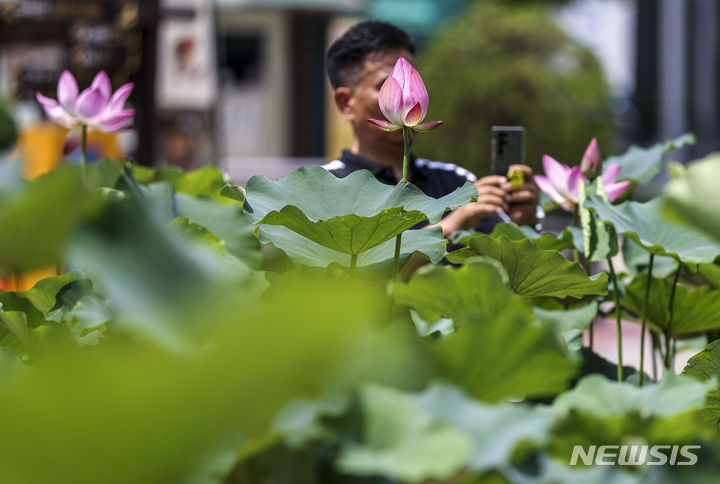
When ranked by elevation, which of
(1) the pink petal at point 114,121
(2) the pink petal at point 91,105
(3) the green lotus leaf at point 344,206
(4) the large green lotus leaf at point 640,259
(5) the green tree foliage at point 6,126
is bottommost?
(5) the green tree foliage at point 6,126

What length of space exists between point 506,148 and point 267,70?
1066 cm

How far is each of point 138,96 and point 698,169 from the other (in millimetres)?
4117

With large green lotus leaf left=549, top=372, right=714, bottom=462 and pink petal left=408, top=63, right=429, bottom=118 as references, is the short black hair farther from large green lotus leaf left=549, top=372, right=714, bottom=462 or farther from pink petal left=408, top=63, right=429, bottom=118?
large green lotus leaf left=549, top=372, right=714, bottom=462

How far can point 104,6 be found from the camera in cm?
461

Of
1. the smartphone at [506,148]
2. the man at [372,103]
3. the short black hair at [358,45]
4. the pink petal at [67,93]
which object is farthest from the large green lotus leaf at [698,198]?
the short black hair at [358,45]

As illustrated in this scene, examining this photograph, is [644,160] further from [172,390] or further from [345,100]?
[172,390]

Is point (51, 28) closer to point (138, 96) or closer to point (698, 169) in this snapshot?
point (138, 96)

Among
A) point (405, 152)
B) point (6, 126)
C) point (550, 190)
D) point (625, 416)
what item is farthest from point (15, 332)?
point (6, 126)

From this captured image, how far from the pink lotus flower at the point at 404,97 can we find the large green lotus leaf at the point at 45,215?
449mm

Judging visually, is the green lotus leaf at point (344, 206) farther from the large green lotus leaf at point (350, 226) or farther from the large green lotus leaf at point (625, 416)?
the large green lotus leaf at point (625, 416)

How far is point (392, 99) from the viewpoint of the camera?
2.56 feet

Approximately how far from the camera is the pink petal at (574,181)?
883 millimetres

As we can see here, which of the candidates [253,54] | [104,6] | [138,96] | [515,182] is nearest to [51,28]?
[104,6]

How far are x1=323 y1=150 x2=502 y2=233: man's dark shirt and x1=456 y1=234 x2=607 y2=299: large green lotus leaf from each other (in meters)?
0.66
